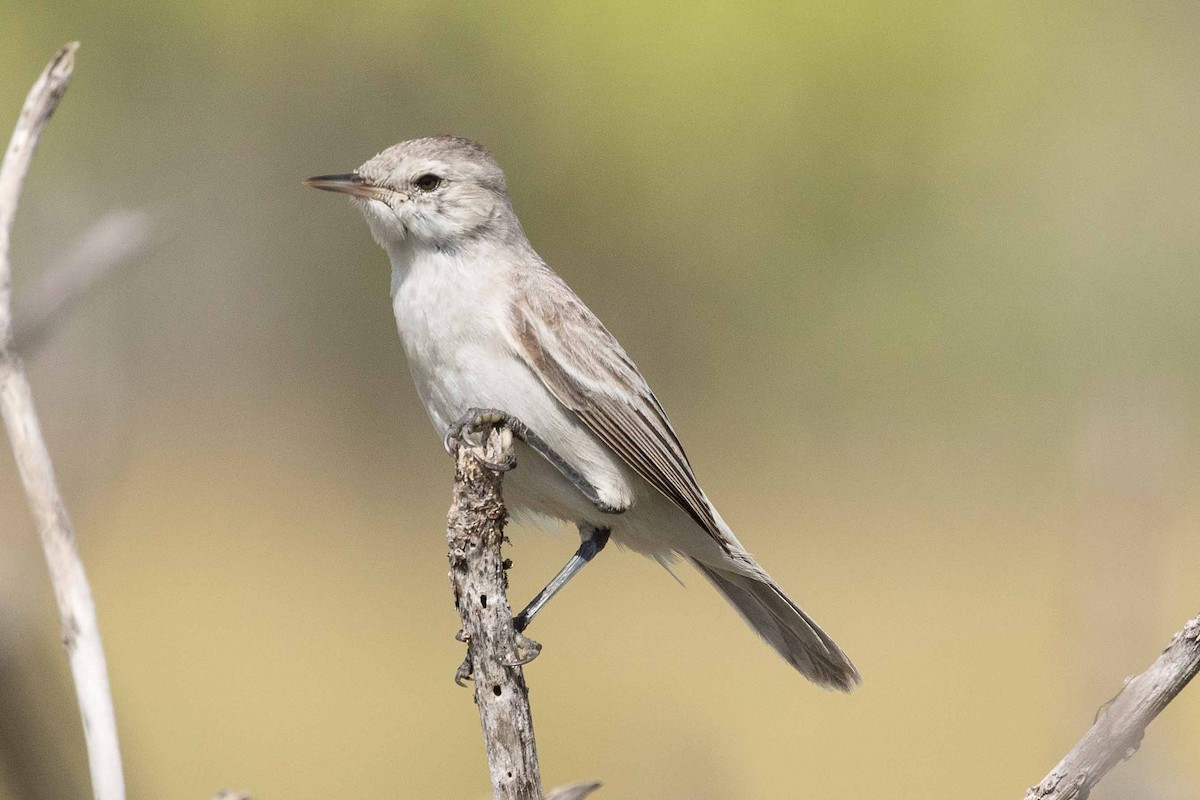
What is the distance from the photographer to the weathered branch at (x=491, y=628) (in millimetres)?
2061

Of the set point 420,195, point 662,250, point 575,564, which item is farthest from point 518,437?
point 662,250

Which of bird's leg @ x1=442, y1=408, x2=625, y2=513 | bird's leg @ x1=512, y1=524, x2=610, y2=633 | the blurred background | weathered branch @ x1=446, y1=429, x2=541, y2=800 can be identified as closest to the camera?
weathered branch @ x1=446, y1=429, x2=541, y2=800

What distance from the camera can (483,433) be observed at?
2.56 m

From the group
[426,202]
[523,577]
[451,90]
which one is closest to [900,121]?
[451,90]

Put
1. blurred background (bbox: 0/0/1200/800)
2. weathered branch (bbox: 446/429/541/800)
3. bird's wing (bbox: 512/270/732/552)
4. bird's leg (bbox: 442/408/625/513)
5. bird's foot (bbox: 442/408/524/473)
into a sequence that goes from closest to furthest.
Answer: weathered branch (bbox: 446/429/541/800) → bird's foot (bbox: 442/408/524/473) → bird's leg (bbox: 442/408/625/513) → bird's wing (bbox: 512/270/732/552) → blurred background (bbox: 0/0/1200/800)

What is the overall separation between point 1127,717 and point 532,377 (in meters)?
1.69

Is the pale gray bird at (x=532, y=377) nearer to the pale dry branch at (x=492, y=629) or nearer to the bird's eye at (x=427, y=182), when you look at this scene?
the bird's eye at (x=427, y=182)

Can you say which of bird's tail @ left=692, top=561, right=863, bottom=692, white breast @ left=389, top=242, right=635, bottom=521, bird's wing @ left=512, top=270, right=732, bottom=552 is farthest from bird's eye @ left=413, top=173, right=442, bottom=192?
bird's tail @ left=692, top=561, right=863, bottom=692

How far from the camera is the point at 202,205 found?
813 centimetres

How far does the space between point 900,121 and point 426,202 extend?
7.04 metres

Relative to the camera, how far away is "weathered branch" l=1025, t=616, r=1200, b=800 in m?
1.41

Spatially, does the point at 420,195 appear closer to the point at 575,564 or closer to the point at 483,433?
the point at 483,433

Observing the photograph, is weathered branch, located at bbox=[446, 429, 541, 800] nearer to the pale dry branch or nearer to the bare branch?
the pale dry branch

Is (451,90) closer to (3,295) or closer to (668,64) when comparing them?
(668,64)
